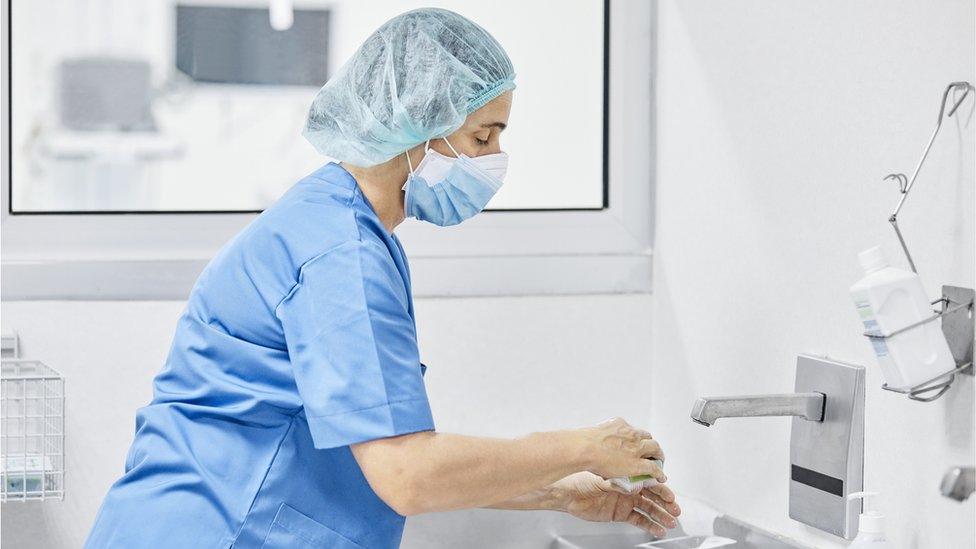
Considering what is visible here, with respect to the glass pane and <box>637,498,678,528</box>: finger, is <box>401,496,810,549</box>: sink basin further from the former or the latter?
the glass pane

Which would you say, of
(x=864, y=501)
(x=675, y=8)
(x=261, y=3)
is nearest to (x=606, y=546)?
(x=864, y=501)

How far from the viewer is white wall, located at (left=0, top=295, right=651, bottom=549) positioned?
1612 millimetres

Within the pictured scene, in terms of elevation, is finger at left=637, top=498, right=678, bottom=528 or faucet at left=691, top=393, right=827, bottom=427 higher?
faucet at left=691, top=393, right=827, bottom=427

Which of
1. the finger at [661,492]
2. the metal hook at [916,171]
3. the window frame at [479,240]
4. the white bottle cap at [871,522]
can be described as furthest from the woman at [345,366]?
the window frame at [479,240]

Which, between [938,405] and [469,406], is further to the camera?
[469,406]

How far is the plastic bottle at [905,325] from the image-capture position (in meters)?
1.02

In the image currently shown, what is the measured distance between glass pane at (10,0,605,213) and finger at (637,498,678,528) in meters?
0.77

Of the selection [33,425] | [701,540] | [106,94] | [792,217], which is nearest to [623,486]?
[701,540]

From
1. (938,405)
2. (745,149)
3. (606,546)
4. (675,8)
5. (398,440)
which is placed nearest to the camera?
(398,440)

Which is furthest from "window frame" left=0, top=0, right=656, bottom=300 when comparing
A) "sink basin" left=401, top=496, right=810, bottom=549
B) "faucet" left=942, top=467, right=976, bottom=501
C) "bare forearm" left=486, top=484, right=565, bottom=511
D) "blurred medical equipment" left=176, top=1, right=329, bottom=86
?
"faucet" left=942, top=467, right=976, bottom=501

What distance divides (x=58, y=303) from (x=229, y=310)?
0.65 m

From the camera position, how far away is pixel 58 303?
161cm

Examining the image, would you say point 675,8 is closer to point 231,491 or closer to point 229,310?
point 229,310

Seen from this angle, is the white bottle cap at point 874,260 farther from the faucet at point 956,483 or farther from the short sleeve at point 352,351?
the short sleeve at point 352,351
